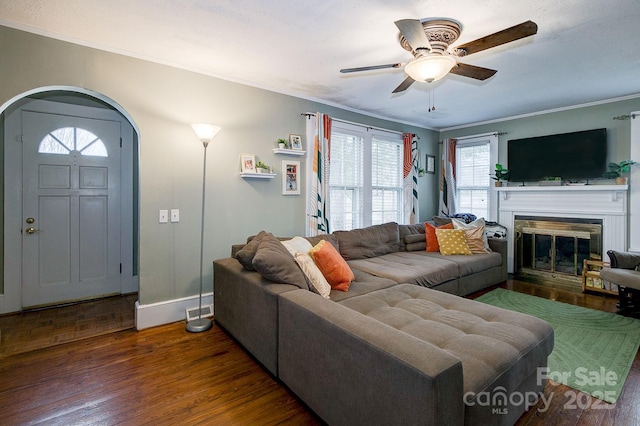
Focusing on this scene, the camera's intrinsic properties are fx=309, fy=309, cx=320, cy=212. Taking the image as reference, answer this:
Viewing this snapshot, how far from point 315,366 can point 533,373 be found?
127cm

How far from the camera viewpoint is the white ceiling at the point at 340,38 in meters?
2.12

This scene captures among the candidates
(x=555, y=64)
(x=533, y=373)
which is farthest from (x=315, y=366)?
(x=555, y=64)

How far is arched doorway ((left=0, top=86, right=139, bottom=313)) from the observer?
128 inches

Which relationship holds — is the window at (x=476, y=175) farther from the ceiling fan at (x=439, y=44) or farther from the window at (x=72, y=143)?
the window at (x=72, y=143)

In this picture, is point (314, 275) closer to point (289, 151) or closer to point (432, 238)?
point (289, 151)

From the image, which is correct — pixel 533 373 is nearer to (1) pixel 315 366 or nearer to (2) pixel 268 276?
(1) pixel 315 366

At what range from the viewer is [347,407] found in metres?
1.50

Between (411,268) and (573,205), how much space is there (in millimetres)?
2905

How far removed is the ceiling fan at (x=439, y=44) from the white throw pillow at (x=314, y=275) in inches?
62.8

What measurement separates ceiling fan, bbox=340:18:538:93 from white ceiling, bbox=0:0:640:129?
0.10 m

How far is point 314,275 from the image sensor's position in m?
2.42

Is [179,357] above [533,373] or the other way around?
A: the other way around

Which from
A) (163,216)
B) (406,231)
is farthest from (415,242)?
(163,216)

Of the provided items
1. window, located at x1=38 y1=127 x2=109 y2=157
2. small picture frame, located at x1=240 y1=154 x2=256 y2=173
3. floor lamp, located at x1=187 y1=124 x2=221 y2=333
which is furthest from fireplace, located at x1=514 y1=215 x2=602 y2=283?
window, located at x1=38 y1=127 x2=109 y2=157
